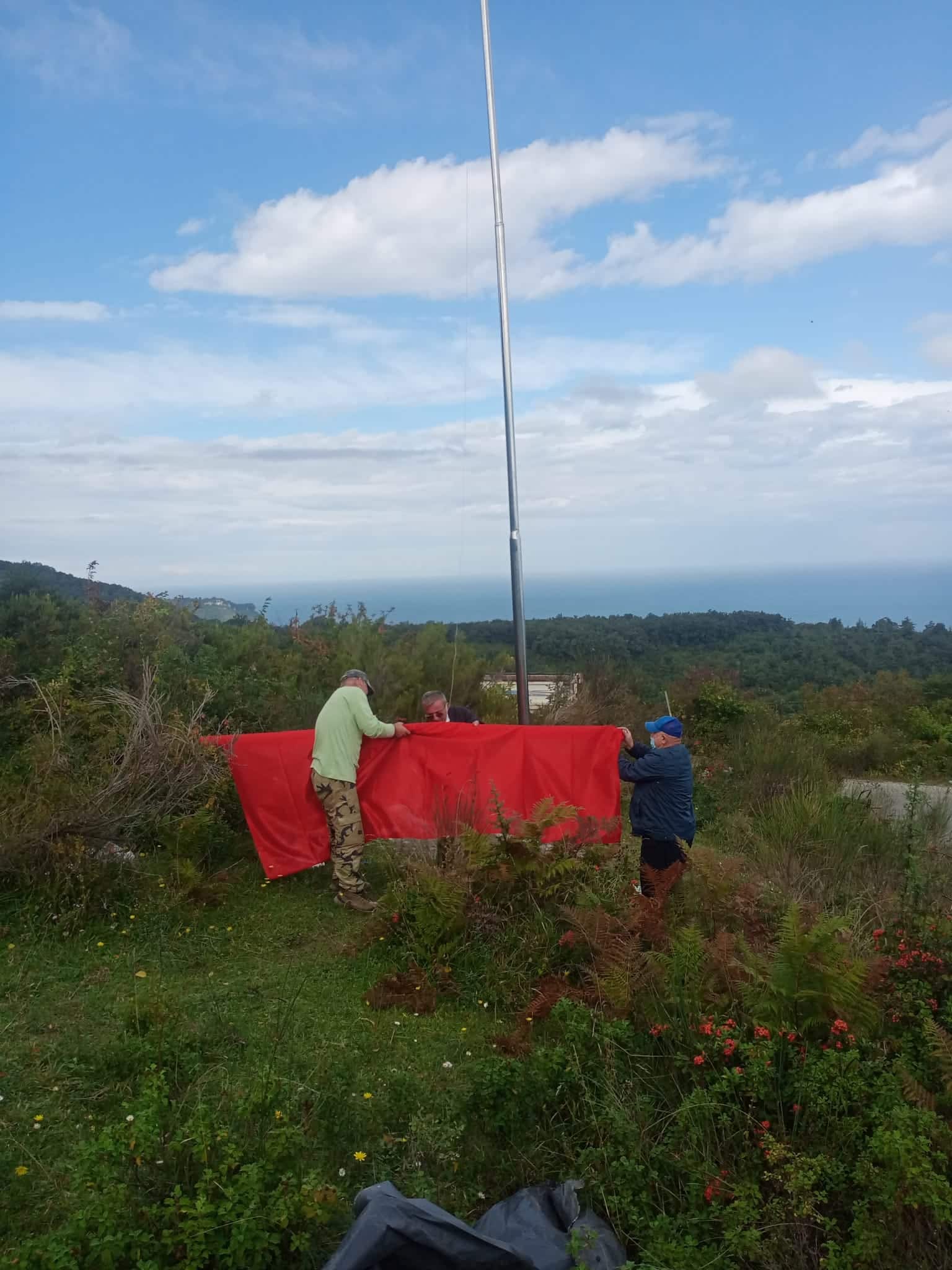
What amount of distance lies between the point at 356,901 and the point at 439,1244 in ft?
15.0

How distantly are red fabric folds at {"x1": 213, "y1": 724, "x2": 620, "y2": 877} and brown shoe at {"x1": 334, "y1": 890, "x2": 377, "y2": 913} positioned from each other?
0.49 metres

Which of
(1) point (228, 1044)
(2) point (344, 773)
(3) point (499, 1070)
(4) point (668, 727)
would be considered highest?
(4) point (668, 727)

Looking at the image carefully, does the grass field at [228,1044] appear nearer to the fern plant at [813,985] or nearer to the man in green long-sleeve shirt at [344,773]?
the man in green long-sleeve shirt at [344,773]

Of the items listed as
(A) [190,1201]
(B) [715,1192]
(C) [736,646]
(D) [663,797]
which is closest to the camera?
(A) [190,1201]

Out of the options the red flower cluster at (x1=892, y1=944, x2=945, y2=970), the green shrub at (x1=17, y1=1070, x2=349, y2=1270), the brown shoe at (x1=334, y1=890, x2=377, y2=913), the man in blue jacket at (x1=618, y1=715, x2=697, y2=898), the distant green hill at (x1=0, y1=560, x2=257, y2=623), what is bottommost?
the brown shoe at (x1=334, y1=890, x2=377, y2=913)

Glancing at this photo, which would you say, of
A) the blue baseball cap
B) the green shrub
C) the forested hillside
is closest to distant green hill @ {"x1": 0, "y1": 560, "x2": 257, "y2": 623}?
the forested hillside

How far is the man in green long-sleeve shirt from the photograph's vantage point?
755 cm

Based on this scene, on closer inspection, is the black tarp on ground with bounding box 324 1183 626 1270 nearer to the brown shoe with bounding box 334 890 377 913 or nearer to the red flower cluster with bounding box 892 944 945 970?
the red flower cluster with bounding box 892 944 945 970

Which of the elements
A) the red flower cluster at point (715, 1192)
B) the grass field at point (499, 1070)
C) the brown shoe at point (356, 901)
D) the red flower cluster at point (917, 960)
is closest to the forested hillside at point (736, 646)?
the brown shoe at point (356, 901)

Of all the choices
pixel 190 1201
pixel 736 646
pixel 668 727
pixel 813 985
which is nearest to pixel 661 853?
pixel 668 727

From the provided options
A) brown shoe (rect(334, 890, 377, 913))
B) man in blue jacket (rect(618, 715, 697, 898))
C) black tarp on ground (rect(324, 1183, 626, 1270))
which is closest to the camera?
black tarp on ground (rect(324, 1183, 626, 1270))

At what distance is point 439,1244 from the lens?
2.93 meters

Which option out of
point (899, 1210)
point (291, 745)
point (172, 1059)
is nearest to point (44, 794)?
point (291, 745)

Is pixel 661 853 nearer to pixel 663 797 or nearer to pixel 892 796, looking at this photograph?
pixel 663 797
